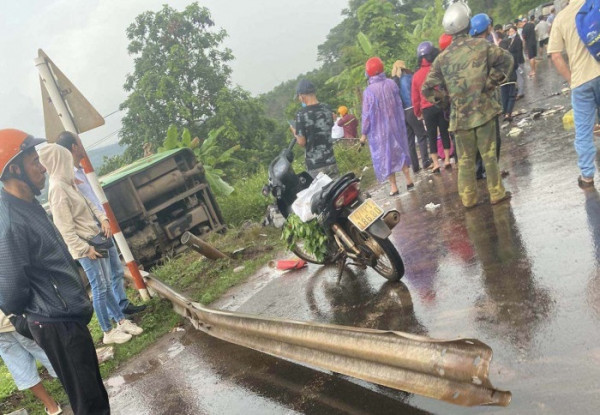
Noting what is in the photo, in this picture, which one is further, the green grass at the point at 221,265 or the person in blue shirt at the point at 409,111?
the person in blue shirt at the point at 409,111

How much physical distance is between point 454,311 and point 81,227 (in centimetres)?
402

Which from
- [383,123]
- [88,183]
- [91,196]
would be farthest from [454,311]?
[88,183]

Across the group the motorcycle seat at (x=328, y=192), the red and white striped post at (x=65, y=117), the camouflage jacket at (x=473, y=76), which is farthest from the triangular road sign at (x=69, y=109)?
the camouflage jacket at (x=473, y=76)

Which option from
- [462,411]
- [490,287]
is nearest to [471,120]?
[490,287]

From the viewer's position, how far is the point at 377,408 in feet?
9.16

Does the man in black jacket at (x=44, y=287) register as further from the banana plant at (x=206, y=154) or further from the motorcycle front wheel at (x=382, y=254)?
the banana plant at (x=206, y=154)

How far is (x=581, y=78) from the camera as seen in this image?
493 centimetres

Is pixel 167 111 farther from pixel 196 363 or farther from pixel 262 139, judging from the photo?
pixel 196 363

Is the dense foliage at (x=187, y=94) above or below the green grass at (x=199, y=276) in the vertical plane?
above

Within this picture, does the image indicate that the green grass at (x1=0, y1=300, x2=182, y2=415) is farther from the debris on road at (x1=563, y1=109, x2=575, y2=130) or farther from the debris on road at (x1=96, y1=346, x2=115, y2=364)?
the debris on road at (x1=563, y1=109, x2=575, y2=130)

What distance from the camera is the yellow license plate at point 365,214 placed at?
4375 millimetres

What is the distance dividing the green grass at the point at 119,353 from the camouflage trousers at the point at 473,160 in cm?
386

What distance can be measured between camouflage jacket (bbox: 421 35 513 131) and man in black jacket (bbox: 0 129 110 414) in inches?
170

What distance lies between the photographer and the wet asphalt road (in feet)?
8.84
